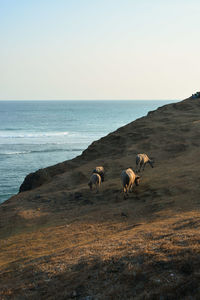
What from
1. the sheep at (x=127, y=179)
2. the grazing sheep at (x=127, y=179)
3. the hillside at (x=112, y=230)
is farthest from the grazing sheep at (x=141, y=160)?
the grazing sheep at (x=127, y=179)

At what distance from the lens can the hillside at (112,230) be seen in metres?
8.85

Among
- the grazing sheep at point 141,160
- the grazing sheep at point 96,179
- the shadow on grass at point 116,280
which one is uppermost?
the grazing sheep at point 141,160

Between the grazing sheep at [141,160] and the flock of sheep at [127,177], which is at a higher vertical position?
the grazing sheep at [141,160]

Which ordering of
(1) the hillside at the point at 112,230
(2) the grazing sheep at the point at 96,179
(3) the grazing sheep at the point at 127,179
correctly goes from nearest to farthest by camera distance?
(1) the hillside at the point at 112,230, (3) the grazing sheep at the point at 127,179, (2) the grazing sheep at the point at 96,179

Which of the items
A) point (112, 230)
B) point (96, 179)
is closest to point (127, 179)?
point (96, 179)

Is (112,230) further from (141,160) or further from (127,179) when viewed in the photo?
(141,160)

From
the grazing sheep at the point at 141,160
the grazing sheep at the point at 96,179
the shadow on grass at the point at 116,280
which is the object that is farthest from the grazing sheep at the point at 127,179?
the shadow on grass at the point at 116,280

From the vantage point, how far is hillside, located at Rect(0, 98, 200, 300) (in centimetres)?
885

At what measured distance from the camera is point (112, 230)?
15148 mm

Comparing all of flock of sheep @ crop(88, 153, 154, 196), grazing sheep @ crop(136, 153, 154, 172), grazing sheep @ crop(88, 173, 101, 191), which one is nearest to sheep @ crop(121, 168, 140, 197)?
flock of sheep @ crop(88, 153, 154, 196)

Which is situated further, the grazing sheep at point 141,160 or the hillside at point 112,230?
the grazing sheep at point 141,160

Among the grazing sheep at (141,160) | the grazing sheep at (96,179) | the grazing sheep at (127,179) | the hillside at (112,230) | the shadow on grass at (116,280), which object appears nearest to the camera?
the shadow on grass at (116,280)

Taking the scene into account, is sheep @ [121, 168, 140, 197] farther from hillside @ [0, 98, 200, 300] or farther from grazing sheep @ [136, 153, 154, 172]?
grazing sheep @ [136, 153, 154, 172]

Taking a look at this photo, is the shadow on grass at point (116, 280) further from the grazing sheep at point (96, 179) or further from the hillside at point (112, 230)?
the grazing sheep at point (96, 179)
